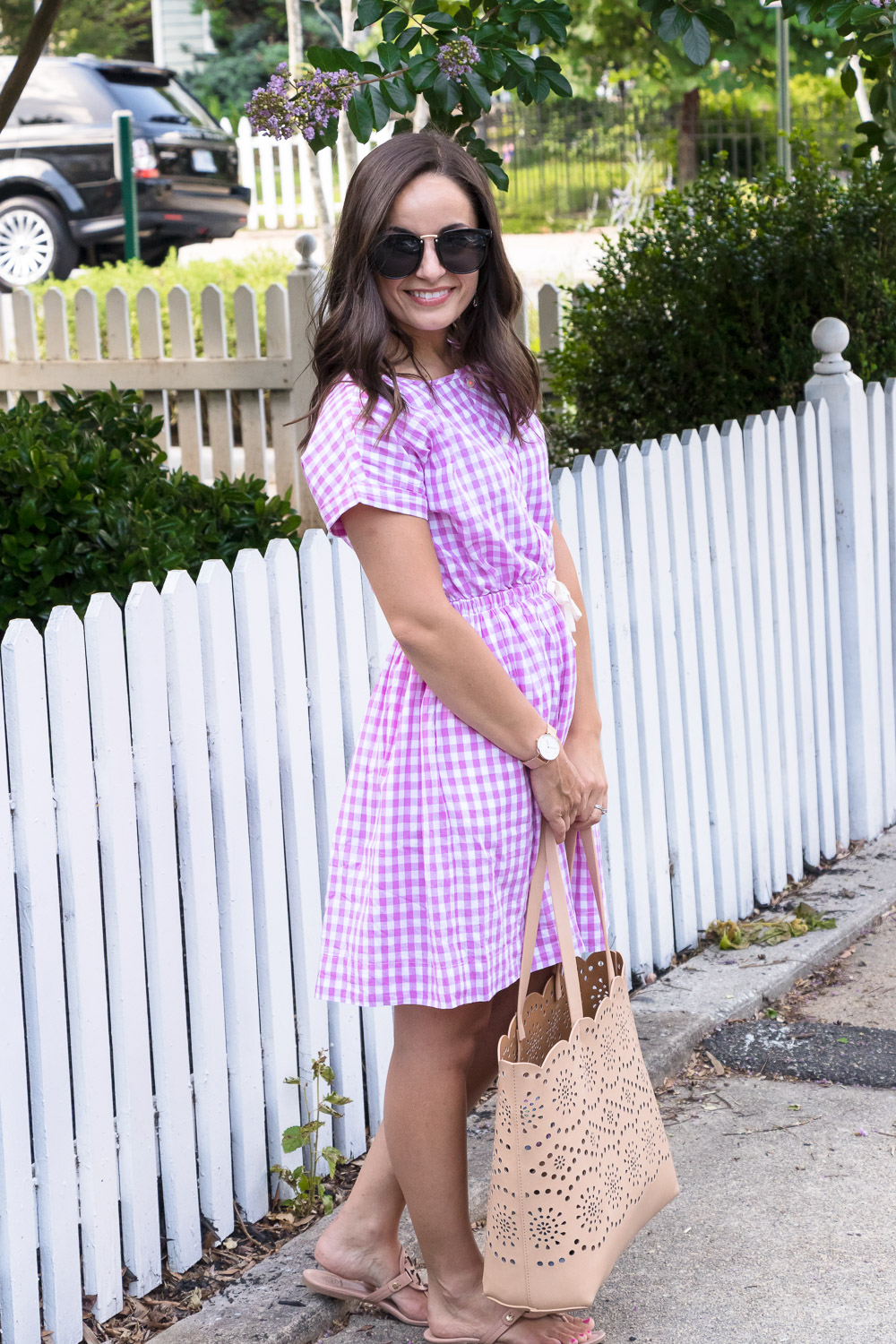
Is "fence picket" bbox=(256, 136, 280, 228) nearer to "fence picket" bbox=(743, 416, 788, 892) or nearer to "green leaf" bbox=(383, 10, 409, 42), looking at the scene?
"fence picket" bbox=(743, 416, 788, 892)

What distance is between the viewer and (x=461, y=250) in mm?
2250

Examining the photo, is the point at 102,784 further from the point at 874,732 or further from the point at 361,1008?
the point at 874,732

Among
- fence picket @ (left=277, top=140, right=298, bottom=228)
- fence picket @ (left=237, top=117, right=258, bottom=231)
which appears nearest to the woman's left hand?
fence picket @ (left=277, top=140, right=298, bottom=228)

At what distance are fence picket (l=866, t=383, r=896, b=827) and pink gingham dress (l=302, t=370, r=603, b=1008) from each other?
280cm

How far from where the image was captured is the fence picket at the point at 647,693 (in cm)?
390

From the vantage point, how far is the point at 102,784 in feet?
8.48

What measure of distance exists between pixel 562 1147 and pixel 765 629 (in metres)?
2.48

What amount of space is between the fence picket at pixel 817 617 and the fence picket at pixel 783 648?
0.42 ft

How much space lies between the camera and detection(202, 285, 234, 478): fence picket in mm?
6770

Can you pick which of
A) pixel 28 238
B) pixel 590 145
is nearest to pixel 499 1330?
pixel 28 238

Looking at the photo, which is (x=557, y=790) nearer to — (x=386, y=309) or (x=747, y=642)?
(x=386, y=309)

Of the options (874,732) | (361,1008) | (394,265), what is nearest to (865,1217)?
(361,1008)

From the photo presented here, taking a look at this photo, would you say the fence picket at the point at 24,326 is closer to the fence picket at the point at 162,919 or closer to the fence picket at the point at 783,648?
the fence picket at the point at 783,648

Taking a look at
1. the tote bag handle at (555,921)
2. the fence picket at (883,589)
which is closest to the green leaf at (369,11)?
the tote bag handle at (555,921)
